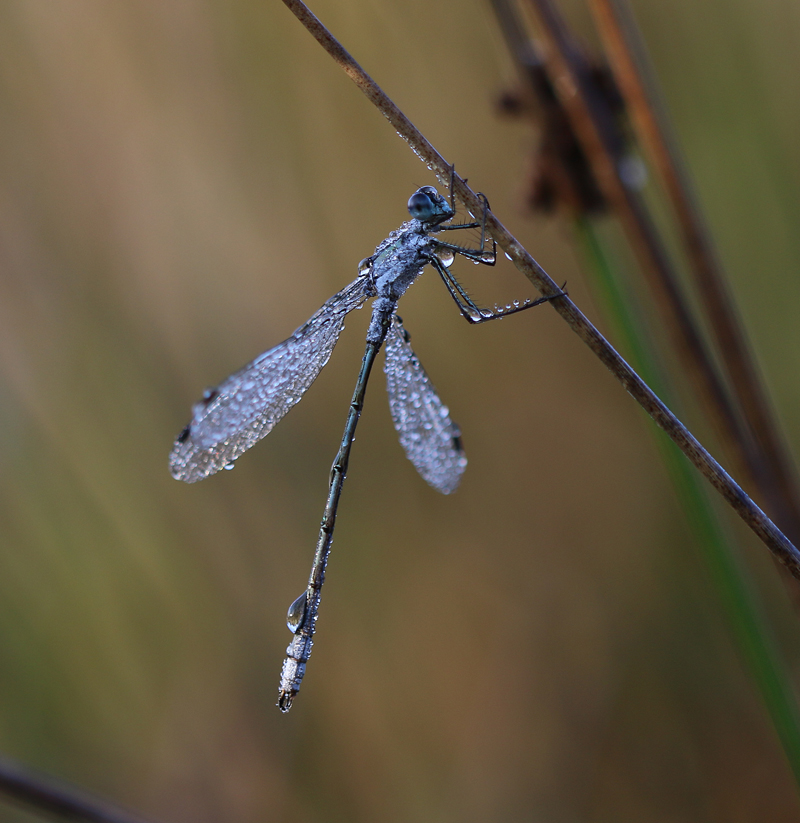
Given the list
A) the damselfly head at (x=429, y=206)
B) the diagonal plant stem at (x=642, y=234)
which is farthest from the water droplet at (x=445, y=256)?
the diagonal plant stem at (x=642, y=234)

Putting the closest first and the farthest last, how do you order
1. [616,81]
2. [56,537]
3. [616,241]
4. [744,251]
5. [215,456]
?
[616,81], [215,456], [616,241], [56,537], [744,251]

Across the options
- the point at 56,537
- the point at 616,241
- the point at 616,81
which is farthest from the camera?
the point at 56,537

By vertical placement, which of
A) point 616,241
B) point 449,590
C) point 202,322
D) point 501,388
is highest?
point 202,322

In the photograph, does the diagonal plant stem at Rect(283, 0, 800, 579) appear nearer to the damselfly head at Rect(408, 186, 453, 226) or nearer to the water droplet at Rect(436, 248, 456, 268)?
the damselfly head at Rect(408, 186, 453, 226)

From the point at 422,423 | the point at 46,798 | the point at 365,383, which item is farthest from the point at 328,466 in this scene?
the point at 46,798

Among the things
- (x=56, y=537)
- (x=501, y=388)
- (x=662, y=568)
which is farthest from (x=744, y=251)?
(x=56, y=537)

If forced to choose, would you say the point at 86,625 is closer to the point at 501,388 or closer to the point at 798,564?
the point at 501,388

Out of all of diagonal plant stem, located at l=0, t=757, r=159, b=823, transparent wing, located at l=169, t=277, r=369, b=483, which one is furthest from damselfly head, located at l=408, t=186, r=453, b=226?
diagonal plant stem, located at l=0, t=757, r=159, b=823
